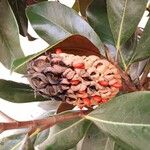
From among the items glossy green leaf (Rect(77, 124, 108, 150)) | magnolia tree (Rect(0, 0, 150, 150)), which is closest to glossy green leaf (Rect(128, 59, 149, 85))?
magnolia tree (Rect(0, 0, 150, 150))

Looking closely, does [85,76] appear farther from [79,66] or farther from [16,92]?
[16,92]

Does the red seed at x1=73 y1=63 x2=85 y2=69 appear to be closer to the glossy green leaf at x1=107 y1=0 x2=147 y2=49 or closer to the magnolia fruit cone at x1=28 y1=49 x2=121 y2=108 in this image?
the magnolia fruit cone at x1=28 y1=49 x2=121 y2=108

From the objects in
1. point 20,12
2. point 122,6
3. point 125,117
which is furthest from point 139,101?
point 20,12

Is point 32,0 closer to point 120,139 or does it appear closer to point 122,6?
point 122,6

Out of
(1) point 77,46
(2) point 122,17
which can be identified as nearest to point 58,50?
(1) point 77,46

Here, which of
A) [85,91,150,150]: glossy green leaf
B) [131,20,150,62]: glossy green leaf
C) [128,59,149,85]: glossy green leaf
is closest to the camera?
[85,91,150,150]: glossy green leaf

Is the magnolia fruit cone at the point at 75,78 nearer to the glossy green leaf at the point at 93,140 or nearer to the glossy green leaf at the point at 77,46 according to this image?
the glossy green leaf at the point at 77,46
